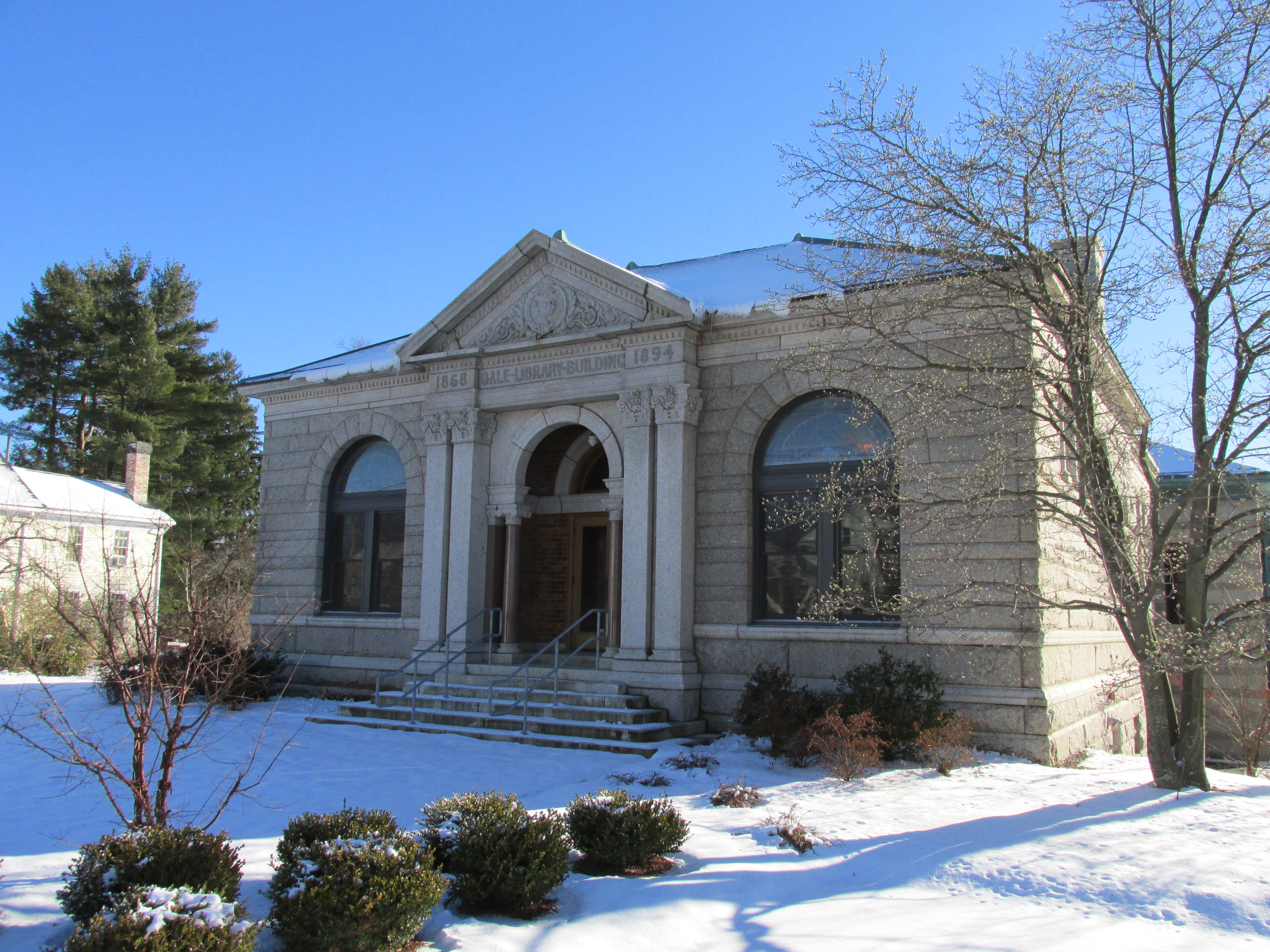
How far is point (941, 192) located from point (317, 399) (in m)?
11.7

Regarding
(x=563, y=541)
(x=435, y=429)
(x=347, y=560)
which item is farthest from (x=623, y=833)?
(x=347, y=560)

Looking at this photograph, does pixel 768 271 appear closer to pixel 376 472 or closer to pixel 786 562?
pixel 786 562

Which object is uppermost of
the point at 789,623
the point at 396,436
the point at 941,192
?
the point at 941,192

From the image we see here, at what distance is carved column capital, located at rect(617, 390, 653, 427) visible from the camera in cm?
1302

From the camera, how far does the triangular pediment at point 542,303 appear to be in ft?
43.5

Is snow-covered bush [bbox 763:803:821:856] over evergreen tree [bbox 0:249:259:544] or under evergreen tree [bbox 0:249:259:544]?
under

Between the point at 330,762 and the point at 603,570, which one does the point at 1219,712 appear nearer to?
the point at 603,570

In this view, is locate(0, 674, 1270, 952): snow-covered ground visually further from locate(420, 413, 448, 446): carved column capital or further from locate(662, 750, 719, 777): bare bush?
locate(420, 413, 448, 446): carved column capital

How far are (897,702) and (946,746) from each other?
0.65 m

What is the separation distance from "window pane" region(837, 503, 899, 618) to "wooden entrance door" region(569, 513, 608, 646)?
5.05 meters

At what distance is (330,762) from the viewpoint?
34.2 feet

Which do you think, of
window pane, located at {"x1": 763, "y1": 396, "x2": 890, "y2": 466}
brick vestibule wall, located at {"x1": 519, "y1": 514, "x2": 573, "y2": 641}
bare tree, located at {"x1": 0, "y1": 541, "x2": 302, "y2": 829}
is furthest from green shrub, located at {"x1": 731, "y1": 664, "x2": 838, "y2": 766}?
brick vestibule wall, located at {"x1": 519, "y1": 514, "x2": 573, "y2": 641}

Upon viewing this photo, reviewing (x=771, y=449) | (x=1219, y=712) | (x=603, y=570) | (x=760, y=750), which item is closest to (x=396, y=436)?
(x=603, y=570)

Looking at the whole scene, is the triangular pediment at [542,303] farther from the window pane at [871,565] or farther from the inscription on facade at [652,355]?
the window pane at [871,565]
